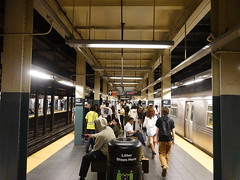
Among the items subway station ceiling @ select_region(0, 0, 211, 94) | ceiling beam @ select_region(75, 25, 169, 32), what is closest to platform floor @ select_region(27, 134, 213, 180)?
subway station ceiling @ select_region(0, 0, 211, 94)

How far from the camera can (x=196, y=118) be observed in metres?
7.21

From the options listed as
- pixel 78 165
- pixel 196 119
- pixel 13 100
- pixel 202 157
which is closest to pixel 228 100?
pixel 202 157

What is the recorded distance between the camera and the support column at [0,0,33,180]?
2994 mm

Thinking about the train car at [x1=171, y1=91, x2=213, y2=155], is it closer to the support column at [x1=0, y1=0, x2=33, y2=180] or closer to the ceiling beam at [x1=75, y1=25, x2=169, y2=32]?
the ceiling beam at [x1=75, y1=25, x2=169, y2=32]

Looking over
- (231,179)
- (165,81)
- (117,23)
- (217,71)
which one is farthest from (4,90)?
(165,81)

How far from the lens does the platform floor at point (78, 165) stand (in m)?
4.03

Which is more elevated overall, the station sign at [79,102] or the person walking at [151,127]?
the station sign at [79,102]

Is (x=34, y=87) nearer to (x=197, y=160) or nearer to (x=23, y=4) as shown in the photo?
(x=23, y=4)

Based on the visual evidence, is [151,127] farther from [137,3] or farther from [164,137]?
[137,3]

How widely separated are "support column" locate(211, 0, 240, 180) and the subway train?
2.88 metres

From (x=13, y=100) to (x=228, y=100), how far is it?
11.6ft

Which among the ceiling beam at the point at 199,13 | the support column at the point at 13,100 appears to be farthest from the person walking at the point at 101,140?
the ceiling beam at the point at 199,13

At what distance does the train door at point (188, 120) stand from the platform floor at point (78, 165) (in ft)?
5.43

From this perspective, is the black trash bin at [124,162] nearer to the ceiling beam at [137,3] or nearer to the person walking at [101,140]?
the person walking at [101,140]
